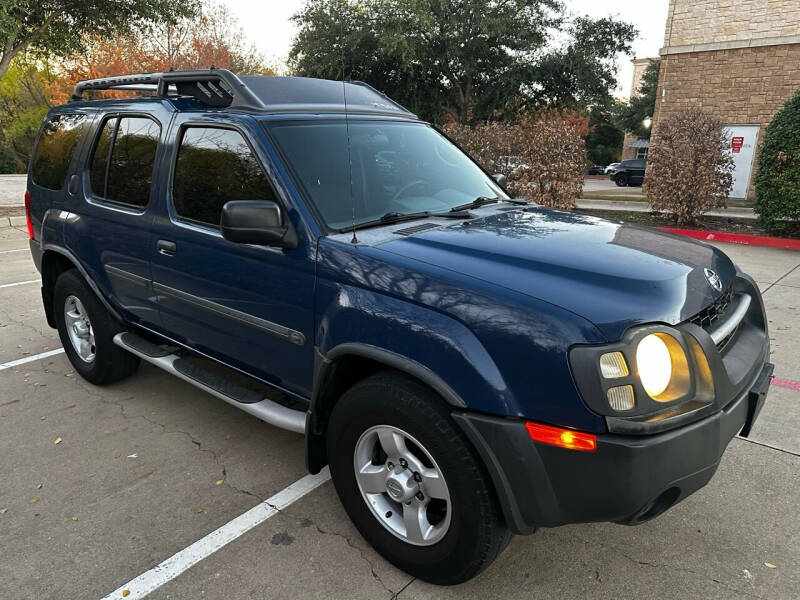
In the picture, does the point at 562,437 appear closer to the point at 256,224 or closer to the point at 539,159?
the point at 256,224

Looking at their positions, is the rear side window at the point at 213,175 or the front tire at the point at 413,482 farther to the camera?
the rear side window at the point at 213,175

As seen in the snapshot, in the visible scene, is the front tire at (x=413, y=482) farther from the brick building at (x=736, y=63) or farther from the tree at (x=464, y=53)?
the tree at (x=464, y=53)

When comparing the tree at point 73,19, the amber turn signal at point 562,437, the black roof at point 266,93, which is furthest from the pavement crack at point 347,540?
the tree at point 73,19

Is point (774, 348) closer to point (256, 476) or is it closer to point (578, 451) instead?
point (578, 451)

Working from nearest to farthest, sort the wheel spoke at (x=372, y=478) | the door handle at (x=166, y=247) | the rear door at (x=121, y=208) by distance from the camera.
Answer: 1. the wheel spoke at (x=372, y=478)
2. the door handle at (x=166, y=247)
3. the rear door at (x=121, y=208)

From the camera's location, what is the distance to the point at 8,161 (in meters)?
31.3

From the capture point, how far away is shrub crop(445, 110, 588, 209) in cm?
1218

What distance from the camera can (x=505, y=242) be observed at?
2508 mm

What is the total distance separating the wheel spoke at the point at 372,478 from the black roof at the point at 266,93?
1792 millimetres

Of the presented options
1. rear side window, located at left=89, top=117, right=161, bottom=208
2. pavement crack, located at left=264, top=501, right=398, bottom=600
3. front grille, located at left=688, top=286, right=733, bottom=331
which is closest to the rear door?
rear side window, located at left=89, top=117, right=161, bottom=208

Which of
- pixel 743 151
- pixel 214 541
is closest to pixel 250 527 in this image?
pixel 214 541

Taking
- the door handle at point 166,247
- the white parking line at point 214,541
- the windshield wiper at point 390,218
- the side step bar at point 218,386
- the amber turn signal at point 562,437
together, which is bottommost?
the white parking line at point 214,541

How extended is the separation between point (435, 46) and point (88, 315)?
23825 millimetres

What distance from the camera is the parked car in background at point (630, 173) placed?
28.4 m
